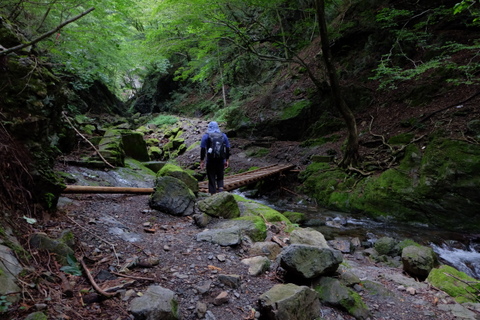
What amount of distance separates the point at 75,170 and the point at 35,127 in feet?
9.00

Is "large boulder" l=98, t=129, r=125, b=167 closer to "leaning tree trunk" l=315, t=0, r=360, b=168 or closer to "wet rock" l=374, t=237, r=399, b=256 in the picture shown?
"wet rock" l=374, t=237, r=399, b=256

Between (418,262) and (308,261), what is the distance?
2814mm

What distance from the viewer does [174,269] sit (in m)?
2.71

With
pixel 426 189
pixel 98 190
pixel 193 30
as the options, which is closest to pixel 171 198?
pixel 98 190

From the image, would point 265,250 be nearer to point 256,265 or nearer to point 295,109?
point 256,265

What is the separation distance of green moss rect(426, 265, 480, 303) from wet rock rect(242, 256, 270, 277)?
2.78 meters

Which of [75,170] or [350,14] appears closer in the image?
[75,170]

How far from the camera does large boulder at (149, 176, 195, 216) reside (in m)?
4.54

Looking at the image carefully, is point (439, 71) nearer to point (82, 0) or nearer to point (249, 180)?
point (249, 180)

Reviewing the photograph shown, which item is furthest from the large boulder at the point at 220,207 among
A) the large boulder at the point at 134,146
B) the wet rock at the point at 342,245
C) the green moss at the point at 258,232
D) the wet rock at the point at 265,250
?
the large boulder at the point at 134,146

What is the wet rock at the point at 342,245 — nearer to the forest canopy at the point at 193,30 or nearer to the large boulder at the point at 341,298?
the large boulder at the point at 341,298

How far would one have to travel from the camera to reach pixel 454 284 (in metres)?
3.79

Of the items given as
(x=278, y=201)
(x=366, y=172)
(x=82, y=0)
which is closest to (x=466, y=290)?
(x=366, y=172)

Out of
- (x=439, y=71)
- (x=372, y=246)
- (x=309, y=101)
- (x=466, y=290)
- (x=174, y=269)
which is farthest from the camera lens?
(x=309, y=101)
